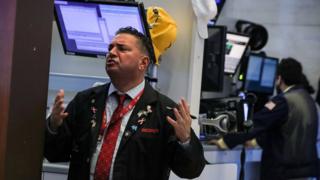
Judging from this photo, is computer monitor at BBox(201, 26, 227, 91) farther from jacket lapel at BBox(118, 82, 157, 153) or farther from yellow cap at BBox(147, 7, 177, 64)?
jacket lapel at BBox(118, 82, 157, 153)

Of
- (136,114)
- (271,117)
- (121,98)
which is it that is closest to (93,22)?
→ (121,98)

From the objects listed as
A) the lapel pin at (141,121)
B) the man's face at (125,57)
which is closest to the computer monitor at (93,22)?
the man's face at (125,57)

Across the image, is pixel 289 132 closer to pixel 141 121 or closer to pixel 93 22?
pixel 93 22

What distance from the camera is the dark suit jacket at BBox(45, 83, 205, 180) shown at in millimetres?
2004

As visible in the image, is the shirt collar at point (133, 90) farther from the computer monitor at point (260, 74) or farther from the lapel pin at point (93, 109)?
the computer monitor at point (260, 74)

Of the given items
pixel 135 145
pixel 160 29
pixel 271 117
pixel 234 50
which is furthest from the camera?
pixel 234 50

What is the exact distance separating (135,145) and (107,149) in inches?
4.8

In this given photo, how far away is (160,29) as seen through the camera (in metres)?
2.94

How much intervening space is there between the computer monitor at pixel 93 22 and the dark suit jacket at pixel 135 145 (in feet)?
1.80

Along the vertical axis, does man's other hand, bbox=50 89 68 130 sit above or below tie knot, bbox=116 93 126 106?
below

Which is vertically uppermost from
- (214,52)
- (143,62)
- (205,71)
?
(214,52)

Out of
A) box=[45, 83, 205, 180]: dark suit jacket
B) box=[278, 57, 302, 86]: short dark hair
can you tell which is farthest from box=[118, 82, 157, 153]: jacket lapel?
box=[278, 57, 302, 86]: short dark hair

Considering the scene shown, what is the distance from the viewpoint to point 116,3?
2619 millimetres

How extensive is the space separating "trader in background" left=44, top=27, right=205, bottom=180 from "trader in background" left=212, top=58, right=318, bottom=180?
210 centimetres
